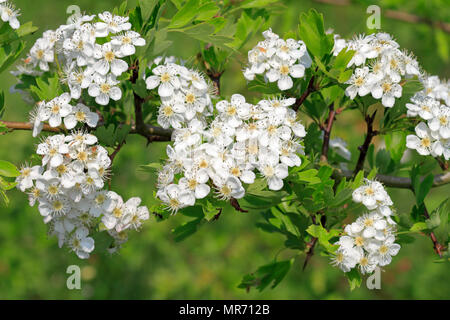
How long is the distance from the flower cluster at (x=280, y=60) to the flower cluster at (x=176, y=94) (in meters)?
0.19

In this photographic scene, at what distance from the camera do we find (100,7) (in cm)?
388

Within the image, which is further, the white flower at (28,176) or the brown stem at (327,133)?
the brown stem at (327,133)

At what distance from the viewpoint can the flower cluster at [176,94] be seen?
Result: 1.64m

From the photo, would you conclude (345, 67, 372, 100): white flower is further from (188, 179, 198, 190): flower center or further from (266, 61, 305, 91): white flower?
(188, 179, 198, 190): flower center

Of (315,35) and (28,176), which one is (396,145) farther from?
(28,176)

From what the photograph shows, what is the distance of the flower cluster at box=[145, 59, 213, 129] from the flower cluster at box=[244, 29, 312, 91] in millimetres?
195

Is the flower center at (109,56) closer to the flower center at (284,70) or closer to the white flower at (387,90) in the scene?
the flower center at (284,70)

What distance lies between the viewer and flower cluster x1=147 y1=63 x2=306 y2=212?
1.47 meters

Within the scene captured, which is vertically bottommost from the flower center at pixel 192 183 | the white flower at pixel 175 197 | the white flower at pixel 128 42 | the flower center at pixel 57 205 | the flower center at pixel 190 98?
the flower center at pixel 57 205

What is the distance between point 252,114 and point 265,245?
319 cm

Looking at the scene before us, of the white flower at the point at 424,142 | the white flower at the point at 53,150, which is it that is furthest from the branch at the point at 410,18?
the white flower at the point at 53,150

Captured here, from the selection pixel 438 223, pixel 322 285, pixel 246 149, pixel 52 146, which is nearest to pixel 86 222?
pixel 52 146

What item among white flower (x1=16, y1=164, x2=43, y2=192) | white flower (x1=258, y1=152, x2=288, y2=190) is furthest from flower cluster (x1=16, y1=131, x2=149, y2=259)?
white flower (x1=258, y1=152, x2=288, y2=190)

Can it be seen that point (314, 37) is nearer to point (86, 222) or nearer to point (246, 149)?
point (246, 149)
